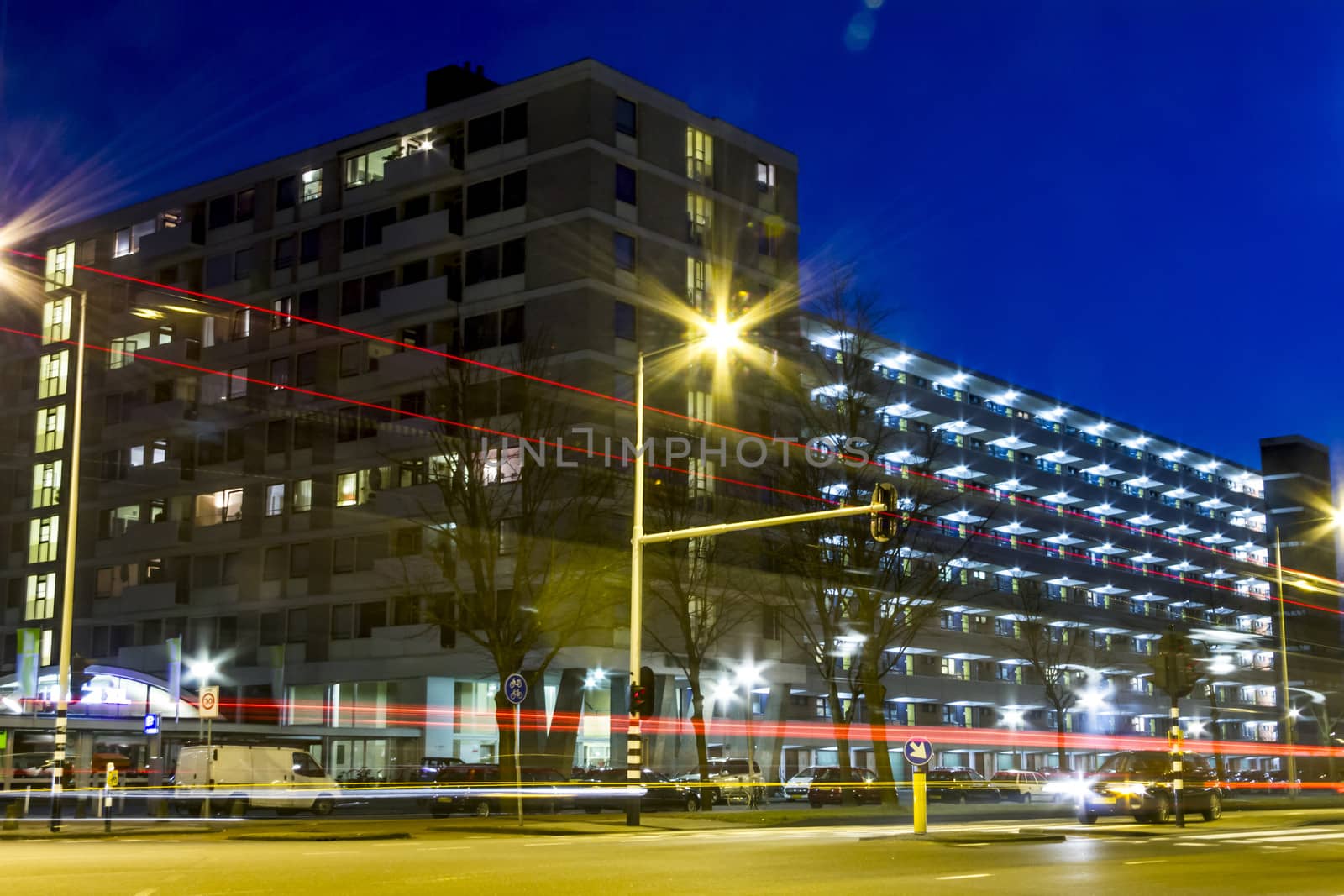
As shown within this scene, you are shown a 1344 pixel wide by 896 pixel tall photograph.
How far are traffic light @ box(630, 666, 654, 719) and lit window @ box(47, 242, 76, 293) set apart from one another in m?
58.4

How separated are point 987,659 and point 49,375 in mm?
58361

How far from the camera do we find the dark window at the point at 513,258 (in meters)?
64.1

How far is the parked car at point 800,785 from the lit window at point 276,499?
28804 millimetres

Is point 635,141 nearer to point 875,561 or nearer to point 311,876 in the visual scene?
point 875,561

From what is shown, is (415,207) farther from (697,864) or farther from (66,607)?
(697,864)

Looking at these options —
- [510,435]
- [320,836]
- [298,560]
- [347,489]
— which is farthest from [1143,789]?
[298,560]

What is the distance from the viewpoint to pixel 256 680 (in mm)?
69438

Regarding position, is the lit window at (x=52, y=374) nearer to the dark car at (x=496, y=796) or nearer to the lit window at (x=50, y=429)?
the lit window at (x=50, y=429)

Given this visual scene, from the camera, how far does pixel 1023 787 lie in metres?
65.2

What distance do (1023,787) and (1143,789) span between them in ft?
114

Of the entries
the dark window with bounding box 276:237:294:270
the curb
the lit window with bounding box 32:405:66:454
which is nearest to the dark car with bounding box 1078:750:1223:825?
the curb

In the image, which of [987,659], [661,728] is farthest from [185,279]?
Result: [987,659]

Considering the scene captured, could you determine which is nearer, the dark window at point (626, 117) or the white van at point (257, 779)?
the white van at point (257, 779)

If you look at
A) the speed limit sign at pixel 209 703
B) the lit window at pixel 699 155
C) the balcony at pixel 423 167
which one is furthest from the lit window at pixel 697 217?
the speed limit sign at pixel 209 703
